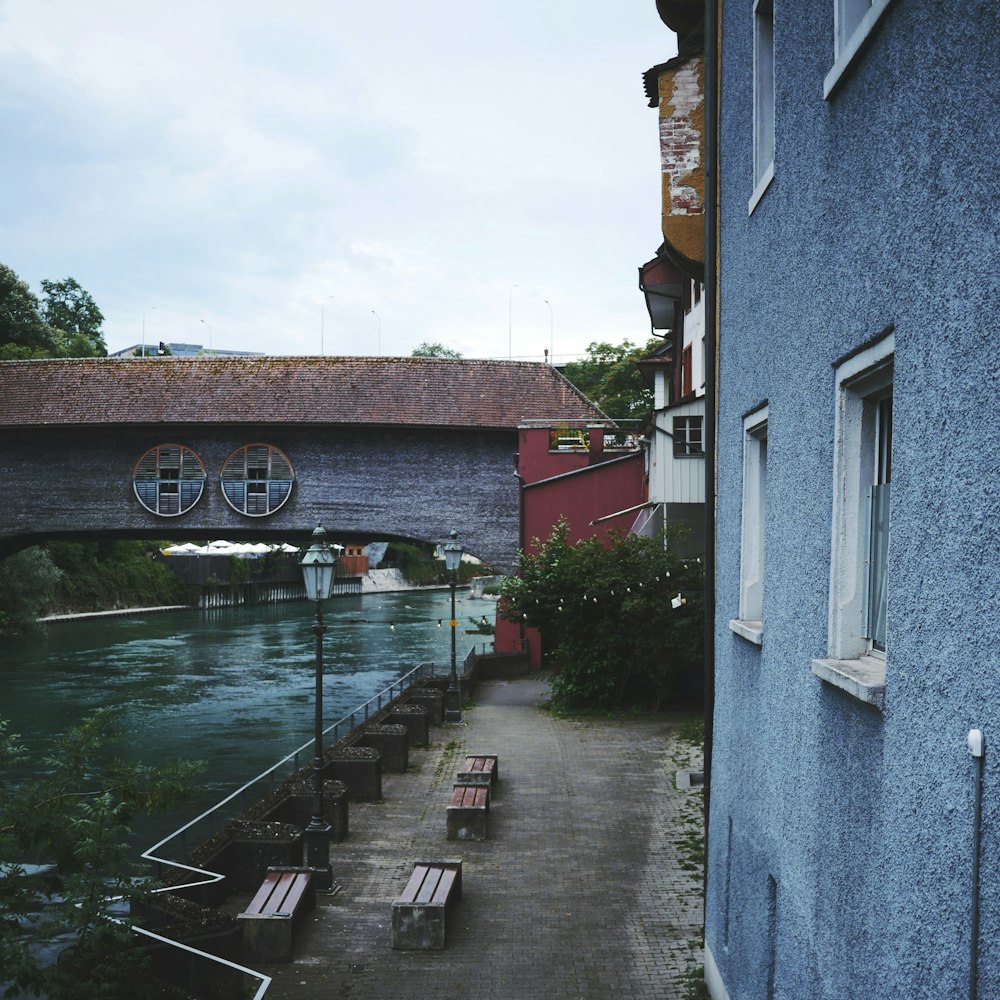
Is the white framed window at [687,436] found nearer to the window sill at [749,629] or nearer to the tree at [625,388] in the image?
the window sill at [749,629]

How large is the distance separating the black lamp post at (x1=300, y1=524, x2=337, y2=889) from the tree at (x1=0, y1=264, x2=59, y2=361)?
3877 centimetres

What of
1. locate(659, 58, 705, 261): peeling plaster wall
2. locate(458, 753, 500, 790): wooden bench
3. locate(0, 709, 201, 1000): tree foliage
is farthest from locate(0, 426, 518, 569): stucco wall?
locate(0, 709, 201, 1000): tree foliage

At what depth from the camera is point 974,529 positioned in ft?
7.85

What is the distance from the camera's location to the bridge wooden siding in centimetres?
2741

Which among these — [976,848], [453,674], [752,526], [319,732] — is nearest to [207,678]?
[453,674]

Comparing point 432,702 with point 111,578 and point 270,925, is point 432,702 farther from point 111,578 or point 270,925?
point 111,578

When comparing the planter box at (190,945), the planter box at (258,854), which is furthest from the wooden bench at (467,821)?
the planter box at (190,945)

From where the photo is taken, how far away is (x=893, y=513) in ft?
9.91

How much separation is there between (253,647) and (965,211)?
1418 inches

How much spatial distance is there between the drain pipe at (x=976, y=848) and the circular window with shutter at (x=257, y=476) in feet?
86.0

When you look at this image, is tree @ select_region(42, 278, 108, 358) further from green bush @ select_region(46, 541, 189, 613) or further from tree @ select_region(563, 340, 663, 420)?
tree @ select_region(563, 340, 663, 420)

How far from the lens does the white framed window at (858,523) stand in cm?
356

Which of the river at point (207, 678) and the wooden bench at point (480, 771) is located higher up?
the wooden bench at point (480, 771)

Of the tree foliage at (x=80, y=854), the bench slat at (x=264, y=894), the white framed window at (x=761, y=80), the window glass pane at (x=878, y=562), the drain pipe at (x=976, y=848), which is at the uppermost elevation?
the white framed window at (x=761, y=80)
